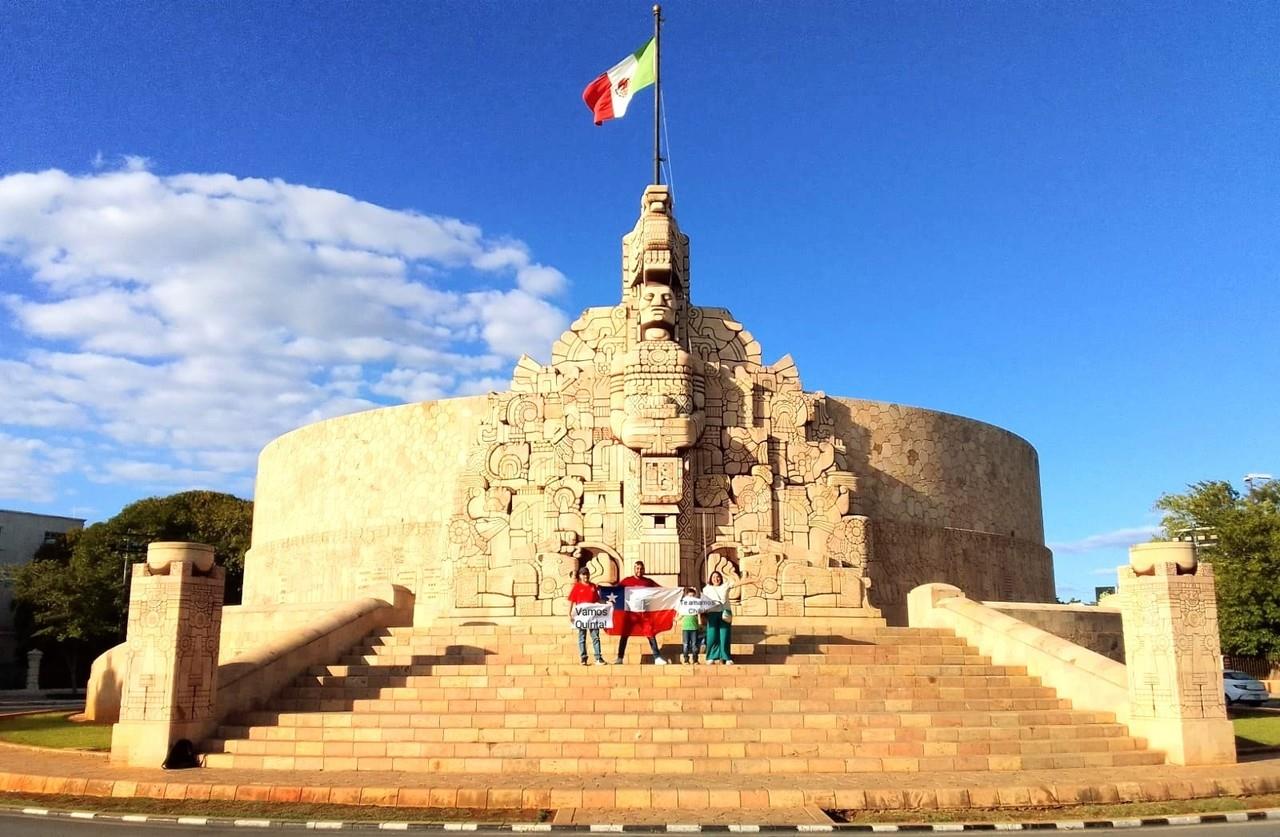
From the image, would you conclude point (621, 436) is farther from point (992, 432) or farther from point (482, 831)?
point (992, 432)

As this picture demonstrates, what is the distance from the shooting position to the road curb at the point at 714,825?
7.22 metres

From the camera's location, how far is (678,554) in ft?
56.0

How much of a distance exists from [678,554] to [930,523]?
9.36 meters

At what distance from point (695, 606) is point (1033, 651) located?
4366 millimetres

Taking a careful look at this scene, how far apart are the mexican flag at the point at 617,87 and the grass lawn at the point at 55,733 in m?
13.7

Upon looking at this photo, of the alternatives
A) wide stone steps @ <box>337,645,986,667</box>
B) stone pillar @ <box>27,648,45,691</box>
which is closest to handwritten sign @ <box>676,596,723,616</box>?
wide stone steps @ <box>337,645,986,667</box>

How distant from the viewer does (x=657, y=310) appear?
18094mm

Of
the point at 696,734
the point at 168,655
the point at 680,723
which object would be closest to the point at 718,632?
the point at 680,723

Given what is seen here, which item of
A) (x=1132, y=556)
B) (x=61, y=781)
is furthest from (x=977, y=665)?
(x=61, y=781)

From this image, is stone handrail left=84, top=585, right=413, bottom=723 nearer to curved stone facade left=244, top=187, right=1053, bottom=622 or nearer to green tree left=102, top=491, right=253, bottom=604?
curved stone facade left=244, top=187, right=1053, bottom=622

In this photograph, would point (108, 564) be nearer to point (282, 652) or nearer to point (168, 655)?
point (282, 652)

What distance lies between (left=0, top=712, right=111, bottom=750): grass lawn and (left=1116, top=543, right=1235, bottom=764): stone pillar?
1137 cm

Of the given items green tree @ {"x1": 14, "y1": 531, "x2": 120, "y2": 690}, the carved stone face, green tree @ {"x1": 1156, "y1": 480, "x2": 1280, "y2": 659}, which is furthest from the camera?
green tree @ {"x1": 14, "y1": 531, "x2": 120, "y2": 690}

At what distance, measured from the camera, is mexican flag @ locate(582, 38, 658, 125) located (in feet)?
65.8
